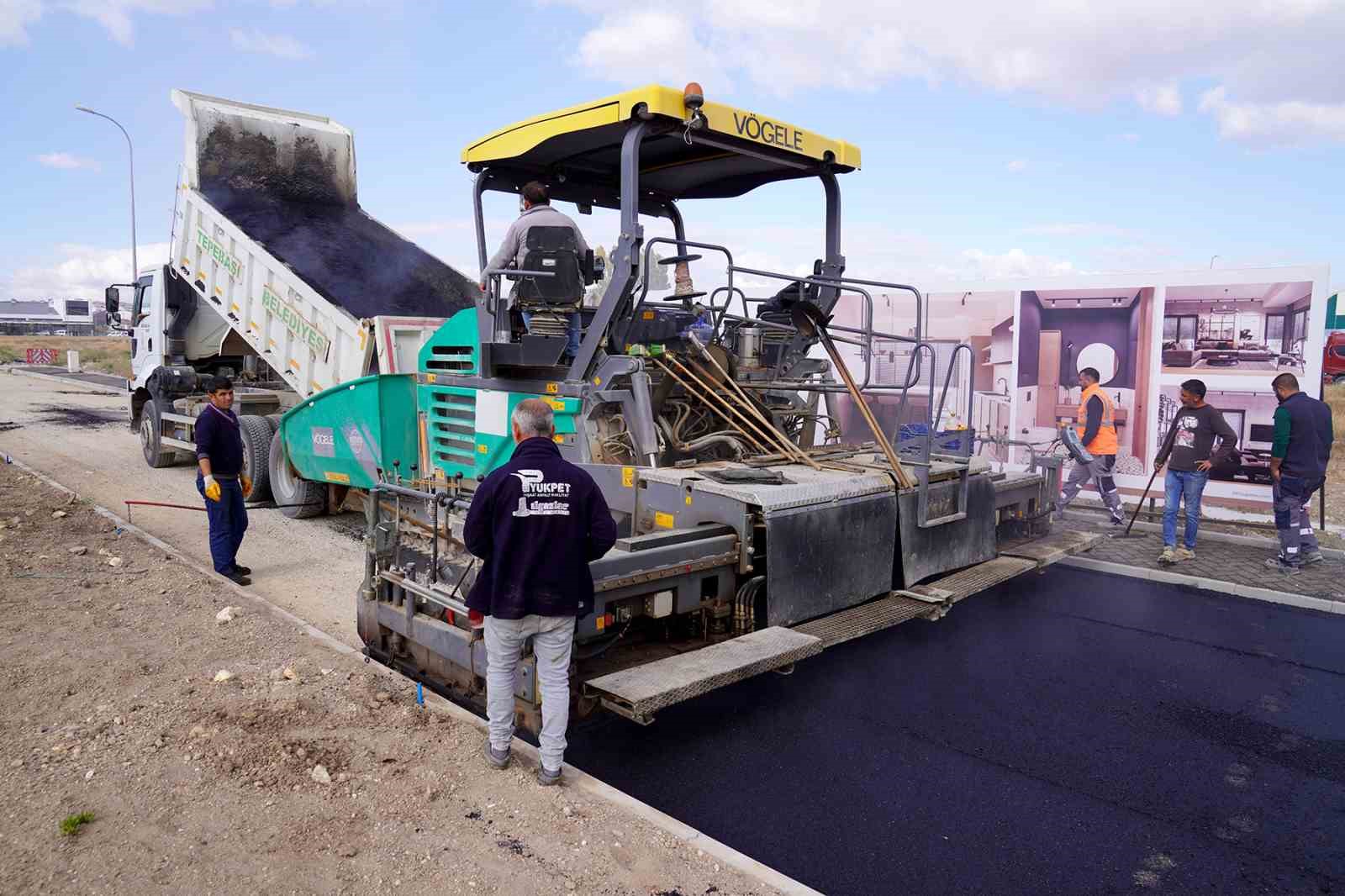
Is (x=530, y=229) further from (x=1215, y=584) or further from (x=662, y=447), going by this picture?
(x=1215, y=584)

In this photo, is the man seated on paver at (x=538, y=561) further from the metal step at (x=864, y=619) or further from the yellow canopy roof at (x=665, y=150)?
the yellow canopy roof at (x=665, y=150)

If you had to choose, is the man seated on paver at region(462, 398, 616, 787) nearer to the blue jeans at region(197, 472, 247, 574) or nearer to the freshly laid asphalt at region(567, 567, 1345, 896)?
the freshly laid asphalt at region(567, 567, 1345, 896)

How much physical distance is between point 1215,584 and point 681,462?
433cm

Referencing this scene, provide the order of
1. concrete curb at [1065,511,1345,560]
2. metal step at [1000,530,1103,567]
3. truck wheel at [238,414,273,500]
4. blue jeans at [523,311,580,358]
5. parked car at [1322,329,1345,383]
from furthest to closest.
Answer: parked car at [1322,329,1345,383]
truck wheel at [238,414,273,500]
concrete curb at [1065,511,1345,560]
metal step at [1000,530,1103,567]
blue jeans at [523,311,580,358]

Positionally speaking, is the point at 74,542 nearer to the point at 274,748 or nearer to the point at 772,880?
the point at 274,748

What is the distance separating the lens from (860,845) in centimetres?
336

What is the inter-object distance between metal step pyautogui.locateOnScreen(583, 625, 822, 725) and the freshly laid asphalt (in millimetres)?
430

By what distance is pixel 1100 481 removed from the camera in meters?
8.93

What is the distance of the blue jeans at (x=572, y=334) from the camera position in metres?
5.42

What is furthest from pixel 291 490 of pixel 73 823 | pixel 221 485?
pixel 73 823

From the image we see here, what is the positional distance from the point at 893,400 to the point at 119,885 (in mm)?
8724

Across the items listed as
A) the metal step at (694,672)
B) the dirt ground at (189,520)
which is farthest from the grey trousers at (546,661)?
the dirt ground at (189,520)

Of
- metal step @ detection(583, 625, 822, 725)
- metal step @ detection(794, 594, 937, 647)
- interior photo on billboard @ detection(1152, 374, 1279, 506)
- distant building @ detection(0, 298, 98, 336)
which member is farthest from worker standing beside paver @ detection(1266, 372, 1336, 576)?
distant building @ detection(0, 298, 98, 336)

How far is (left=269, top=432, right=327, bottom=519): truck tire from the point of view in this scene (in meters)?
8.71
